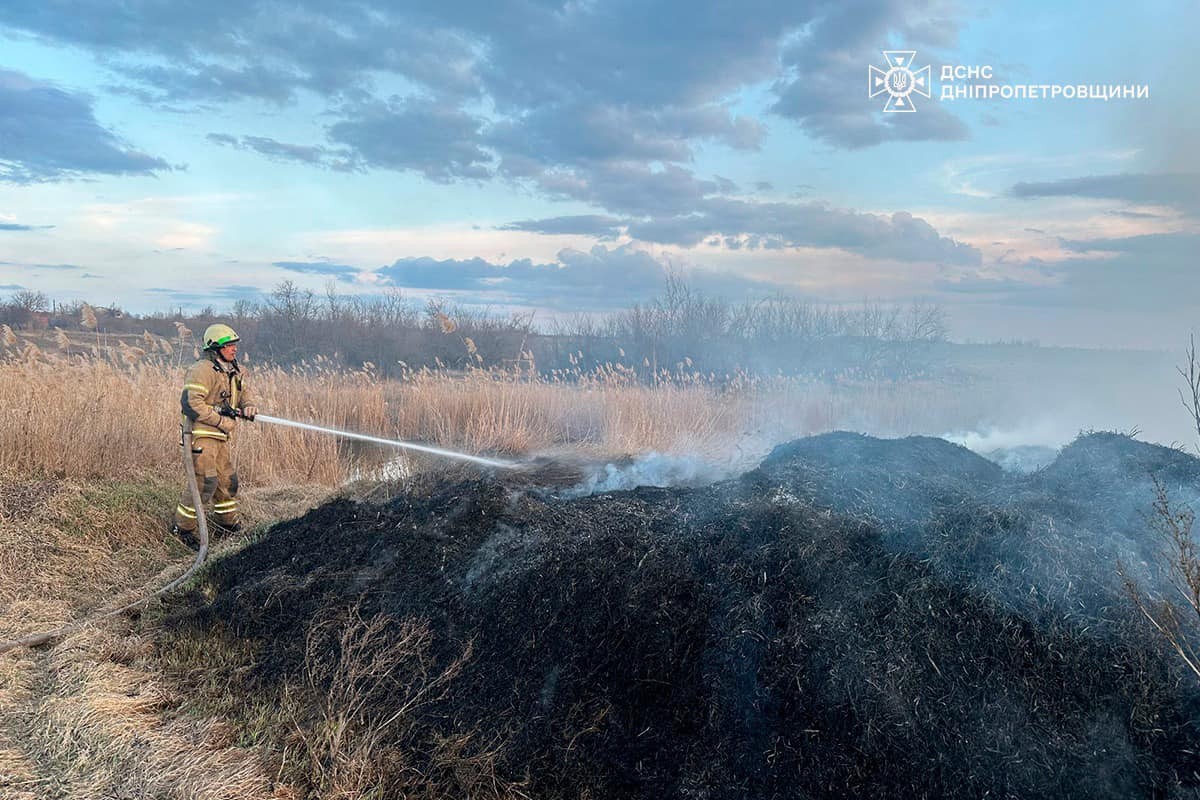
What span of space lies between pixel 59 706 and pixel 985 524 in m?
4.98

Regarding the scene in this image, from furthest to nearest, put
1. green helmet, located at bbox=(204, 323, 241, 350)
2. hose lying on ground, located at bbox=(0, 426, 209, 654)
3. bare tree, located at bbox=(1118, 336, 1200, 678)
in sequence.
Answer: green helmet, located at bbox=(204, 323, 241, 350)
hose lying on ground, located at bbox=(0, 426, 209, 654)
bare tree, located at bbox=(1118, 336, 1200, 678)

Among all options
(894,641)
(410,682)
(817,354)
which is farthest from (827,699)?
(817,354)

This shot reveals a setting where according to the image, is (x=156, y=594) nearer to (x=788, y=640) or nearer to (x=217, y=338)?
(x=217, y=338)

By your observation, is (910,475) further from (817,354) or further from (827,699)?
(817,354)

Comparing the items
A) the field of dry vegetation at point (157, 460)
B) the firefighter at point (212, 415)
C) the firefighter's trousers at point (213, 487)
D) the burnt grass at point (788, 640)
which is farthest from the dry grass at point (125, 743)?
the firefighter at point (212, 415)

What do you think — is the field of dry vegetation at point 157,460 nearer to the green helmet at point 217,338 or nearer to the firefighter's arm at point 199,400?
the firefighter's arm at point 199,400

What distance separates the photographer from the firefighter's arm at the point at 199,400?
6.64 meters

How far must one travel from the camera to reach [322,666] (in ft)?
13.4

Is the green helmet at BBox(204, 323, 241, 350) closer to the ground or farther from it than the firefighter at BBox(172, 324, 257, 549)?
farther from it

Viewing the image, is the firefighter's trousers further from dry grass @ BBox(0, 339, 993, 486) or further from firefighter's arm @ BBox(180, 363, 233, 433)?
dry grass @ BBox(0, 339, 993, 486)

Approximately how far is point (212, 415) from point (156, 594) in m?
1.84

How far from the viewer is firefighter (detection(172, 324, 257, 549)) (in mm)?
6711

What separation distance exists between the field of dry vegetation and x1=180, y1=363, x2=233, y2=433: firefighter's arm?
3.89ft

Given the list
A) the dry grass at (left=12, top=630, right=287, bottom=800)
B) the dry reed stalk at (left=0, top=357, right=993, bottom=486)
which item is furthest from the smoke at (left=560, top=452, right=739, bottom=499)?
the dry grass at (left=12, top=630, right=287, bottom=800)
